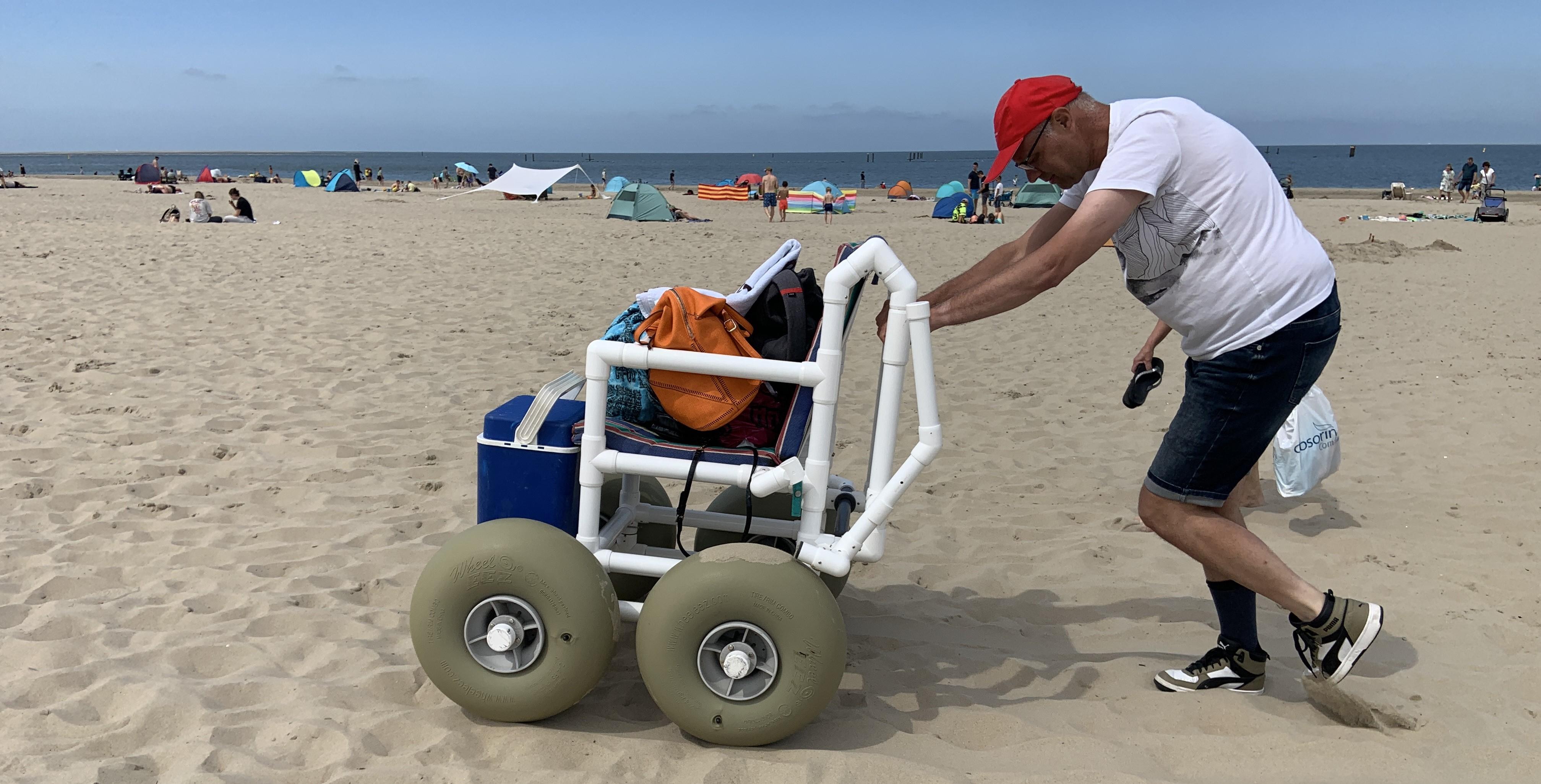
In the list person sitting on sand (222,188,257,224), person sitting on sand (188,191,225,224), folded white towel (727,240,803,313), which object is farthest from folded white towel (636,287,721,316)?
person sitting on sand (222,188,257,224)

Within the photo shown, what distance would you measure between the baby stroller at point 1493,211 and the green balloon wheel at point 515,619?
2608 cm

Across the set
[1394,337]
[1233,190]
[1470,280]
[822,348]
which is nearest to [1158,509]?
[1233,190]

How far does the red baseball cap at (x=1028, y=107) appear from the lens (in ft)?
8.64

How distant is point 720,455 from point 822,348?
42 centimetres

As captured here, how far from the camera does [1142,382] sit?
3660mm

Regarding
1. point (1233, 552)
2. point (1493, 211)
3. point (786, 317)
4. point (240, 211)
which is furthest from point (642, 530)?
point (1493, 211)

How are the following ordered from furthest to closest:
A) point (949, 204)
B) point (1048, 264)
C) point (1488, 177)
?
1. point (1488, 177)
2. point (949, 204)
3. point (1048, 264)

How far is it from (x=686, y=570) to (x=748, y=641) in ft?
0.79

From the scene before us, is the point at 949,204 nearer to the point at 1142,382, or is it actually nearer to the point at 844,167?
the point at 1142,382

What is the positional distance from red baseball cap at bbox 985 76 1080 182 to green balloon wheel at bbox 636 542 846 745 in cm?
118

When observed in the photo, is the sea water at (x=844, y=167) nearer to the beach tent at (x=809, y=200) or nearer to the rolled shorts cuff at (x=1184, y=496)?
the beach tent at (x=809, y=200)

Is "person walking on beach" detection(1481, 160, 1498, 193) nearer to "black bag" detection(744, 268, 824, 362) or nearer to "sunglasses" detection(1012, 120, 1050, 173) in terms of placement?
"sunglasses" detection(1012, 120, 1050, 173)

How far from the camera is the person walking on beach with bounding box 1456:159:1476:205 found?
31500 millimetres

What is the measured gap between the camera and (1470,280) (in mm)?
12430
